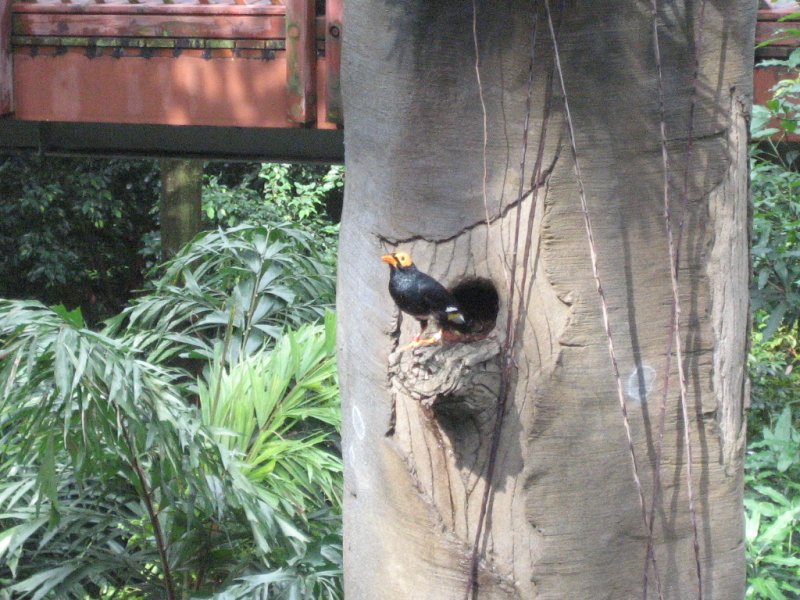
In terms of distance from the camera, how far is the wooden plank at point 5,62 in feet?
14.2

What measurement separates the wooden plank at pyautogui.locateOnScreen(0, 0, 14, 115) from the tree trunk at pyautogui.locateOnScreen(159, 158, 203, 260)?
114 inches

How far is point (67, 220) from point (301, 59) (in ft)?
24.1

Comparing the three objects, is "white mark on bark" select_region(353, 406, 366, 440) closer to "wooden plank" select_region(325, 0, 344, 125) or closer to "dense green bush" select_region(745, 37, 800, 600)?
"dense green bush" select_region(745, 37, 800, 600)

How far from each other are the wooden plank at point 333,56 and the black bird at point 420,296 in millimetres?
2282

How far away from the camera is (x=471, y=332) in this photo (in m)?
1.85

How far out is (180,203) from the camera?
7359 millimetres

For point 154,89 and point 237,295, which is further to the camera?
point 237,295

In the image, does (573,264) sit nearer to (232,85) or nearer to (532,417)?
(532,417)

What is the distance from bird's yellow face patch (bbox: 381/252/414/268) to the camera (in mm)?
1727

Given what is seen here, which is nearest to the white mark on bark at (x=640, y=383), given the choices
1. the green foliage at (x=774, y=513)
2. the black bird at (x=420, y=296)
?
the black bird at (x=420, y=296)

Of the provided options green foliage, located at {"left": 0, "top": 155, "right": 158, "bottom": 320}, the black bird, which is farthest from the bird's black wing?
green foliage, located at {"left": 0, "top": 155, "right": 158, "bottom": 320}

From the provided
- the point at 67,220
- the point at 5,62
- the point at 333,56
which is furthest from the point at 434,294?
the point at 67,220

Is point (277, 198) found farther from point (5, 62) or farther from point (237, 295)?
point (5, 62)

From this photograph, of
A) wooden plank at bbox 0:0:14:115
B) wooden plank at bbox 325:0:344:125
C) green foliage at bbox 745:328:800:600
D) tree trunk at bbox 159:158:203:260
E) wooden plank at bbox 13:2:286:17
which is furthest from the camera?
tree trunk at bbox 159:158:203:260
